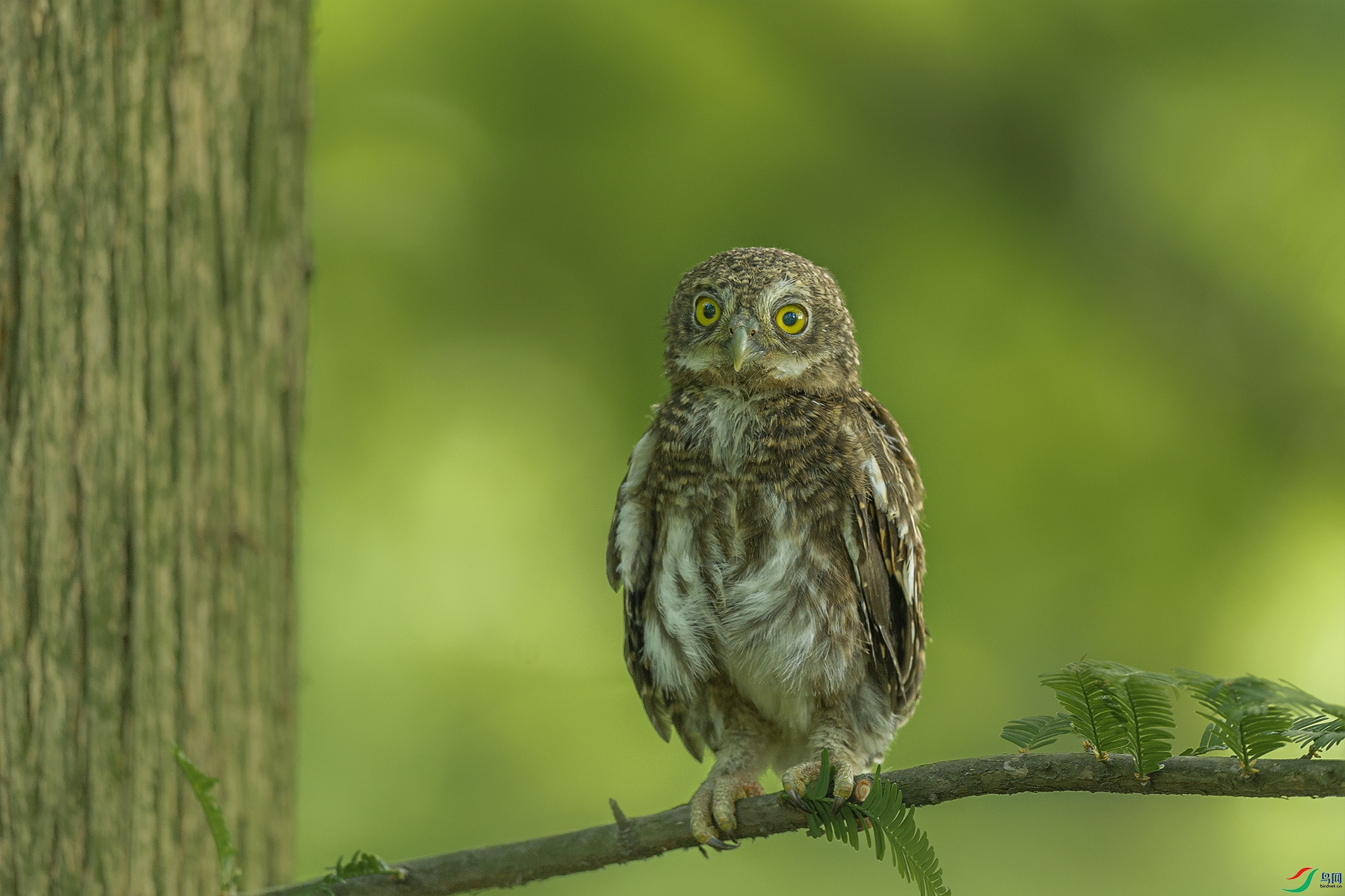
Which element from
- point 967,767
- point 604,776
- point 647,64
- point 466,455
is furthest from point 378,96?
point 967,767

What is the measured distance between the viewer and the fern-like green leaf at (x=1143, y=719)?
1.18 meters

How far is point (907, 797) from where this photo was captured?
1513 mm

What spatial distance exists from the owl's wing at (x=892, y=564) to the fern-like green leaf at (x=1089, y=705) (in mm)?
917

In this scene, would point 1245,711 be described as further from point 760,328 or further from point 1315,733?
point 760,328

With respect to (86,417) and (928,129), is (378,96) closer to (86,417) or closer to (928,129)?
(928,129)

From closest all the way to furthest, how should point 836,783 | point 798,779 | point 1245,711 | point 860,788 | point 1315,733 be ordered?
point 1245,711
point 1315,733
point 860,788
point 836,783
point 798,779

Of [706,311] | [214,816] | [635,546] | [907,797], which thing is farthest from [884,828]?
[706,311]

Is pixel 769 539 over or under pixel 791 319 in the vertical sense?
under

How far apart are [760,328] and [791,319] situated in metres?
0.09

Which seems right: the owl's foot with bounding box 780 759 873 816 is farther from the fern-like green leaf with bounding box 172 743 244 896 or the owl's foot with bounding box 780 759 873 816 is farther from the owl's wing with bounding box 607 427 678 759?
the fern-like green leaf with bounding box 172 743 244 896

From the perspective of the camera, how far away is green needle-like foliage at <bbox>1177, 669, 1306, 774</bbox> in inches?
40.9

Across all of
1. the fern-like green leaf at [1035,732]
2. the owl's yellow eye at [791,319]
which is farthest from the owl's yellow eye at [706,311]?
the fern-like green leaf at [1035,732]

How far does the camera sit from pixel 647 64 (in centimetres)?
451

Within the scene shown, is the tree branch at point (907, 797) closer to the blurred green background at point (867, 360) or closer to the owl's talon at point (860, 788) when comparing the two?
the owl's talon at point (860, 788)
